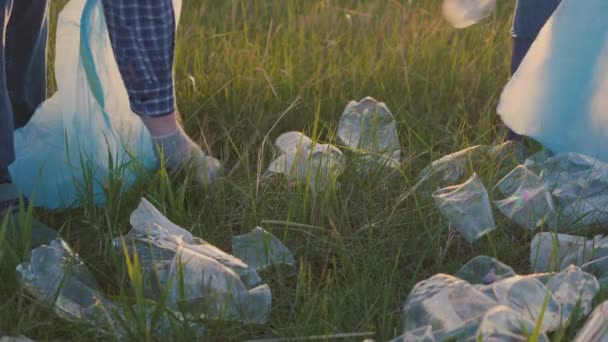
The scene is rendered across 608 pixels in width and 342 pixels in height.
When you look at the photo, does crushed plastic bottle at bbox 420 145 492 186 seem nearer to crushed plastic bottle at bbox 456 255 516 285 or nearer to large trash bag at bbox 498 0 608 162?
large trash bag at bbox 498 0 608 162

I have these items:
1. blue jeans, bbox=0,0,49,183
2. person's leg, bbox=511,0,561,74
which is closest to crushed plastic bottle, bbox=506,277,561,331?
person's leg, bbox=511,0,561,74

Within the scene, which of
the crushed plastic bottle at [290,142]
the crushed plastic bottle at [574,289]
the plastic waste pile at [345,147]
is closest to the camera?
the crushed plastic bottle at [574,289]

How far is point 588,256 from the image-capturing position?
5.06ft

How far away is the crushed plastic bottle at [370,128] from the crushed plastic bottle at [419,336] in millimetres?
731

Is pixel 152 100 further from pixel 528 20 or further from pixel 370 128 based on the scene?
pixel 528 20

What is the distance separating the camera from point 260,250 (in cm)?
160

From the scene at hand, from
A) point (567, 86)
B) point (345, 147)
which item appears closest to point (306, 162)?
point (345, 147)

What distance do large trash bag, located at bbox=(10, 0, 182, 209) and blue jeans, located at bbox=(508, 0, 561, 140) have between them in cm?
89

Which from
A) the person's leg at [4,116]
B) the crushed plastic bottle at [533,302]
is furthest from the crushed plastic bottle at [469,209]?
the person's leg at [4,116]

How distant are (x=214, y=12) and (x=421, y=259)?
5.43 feet

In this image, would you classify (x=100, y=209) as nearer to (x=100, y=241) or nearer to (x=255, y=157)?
(x=100, y=241)

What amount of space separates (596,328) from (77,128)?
44.2 inches

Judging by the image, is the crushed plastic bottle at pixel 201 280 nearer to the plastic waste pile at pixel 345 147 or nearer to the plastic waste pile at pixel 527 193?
the plastic waste pile at pixel 345 147

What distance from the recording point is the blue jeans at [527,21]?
2.12 meters
